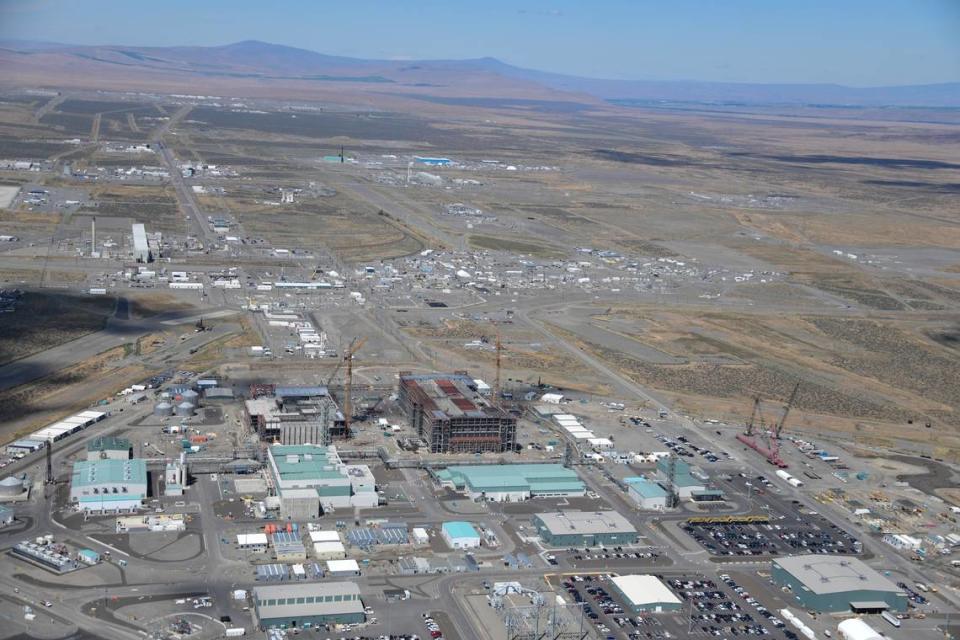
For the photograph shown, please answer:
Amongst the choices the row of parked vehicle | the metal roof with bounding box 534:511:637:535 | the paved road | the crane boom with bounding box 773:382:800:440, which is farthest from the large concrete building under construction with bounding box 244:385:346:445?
the paved road

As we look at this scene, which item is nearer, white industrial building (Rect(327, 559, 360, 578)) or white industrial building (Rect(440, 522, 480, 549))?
white industrial building (Rect(327, 559, 360, 578))

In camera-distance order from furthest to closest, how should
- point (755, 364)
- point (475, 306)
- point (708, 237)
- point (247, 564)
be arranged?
point (708, 237) → point (475, 306) → point (755, 364) → point (247, 564)

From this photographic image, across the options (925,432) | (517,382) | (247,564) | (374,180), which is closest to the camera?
(247,564)

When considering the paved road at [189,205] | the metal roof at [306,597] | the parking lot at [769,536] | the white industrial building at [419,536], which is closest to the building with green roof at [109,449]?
the metal roof at [306,597]

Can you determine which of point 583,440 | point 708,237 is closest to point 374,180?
point 708,237

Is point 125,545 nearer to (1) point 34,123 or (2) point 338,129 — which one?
(1) point 34,123

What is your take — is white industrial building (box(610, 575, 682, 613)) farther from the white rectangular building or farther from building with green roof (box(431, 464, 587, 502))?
the white rectangular building

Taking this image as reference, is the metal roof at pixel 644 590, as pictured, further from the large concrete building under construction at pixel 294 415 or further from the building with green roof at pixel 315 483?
the large concrete building under construction at pixel 294 415
